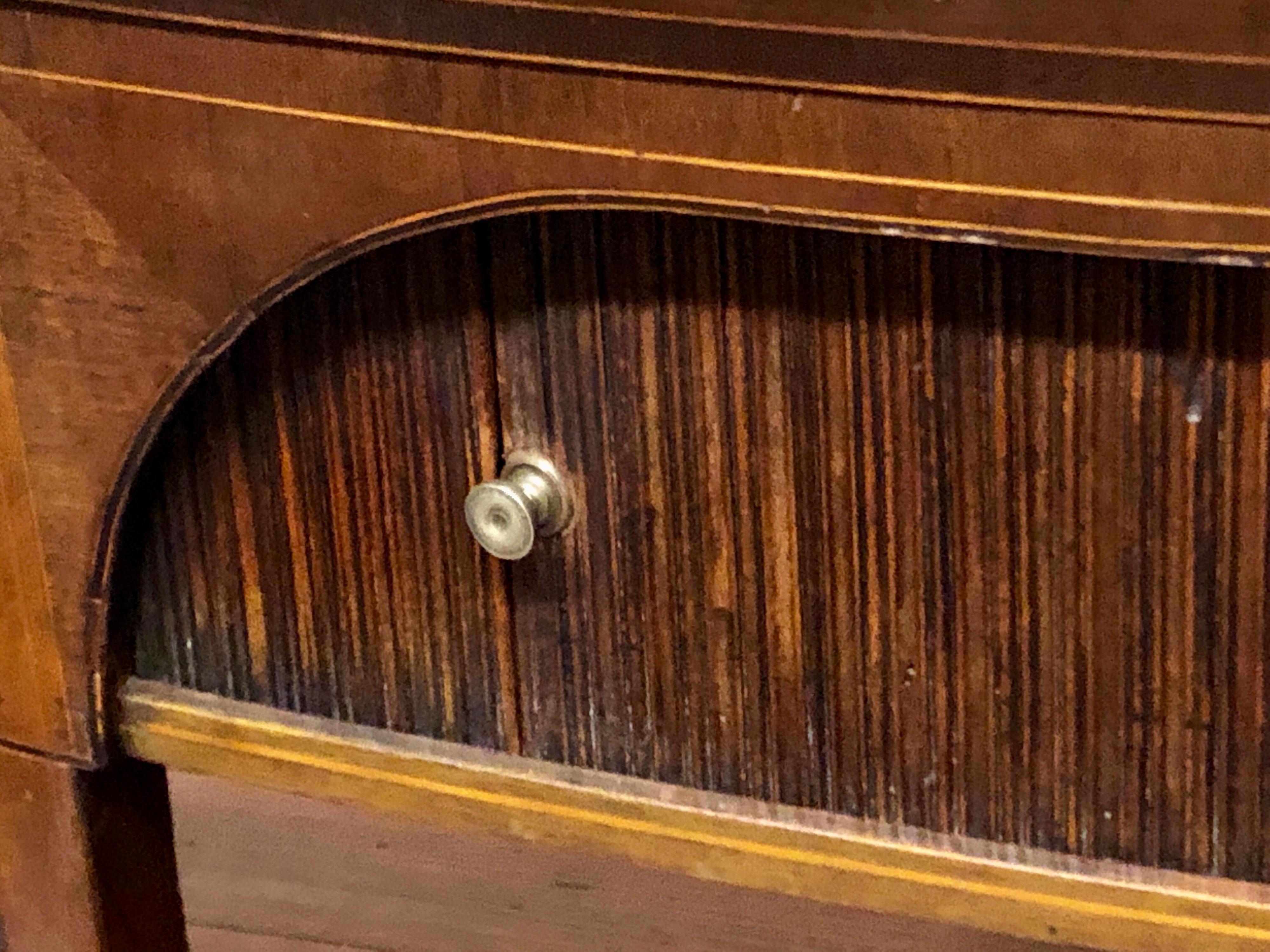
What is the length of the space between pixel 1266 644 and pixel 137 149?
322mm

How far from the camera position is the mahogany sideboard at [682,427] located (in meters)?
0.40

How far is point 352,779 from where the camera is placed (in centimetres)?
55

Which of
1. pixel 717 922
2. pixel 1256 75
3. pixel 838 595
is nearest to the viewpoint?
pixel 1256 75

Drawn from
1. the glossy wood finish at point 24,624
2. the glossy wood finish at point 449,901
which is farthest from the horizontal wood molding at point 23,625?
the glossy wood finish at point 449,901

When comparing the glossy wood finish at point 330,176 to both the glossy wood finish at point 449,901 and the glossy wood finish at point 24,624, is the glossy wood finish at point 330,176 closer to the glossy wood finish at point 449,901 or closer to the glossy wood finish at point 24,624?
the glossy wood finish at point 24,624

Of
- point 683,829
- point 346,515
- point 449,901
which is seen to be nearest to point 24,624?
point 346,515

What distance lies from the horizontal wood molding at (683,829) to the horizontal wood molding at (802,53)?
0.21 metres

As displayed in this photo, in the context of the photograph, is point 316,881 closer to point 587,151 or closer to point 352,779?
point 352,779

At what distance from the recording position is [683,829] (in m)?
0.51

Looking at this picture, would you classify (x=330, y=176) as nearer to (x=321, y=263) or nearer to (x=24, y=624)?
(x=321, y=263)

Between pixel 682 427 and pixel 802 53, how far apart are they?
0.12 meters

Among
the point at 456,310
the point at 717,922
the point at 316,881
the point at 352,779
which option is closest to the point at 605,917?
the point at 717,922

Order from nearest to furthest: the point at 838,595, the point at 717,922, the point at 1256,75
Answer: the point at 1256,75, the point at 838,595, the point at 717,922

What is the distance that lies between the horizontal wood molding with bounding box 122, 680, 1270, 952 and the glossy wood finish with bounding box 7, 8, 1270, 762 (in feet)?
0.16
